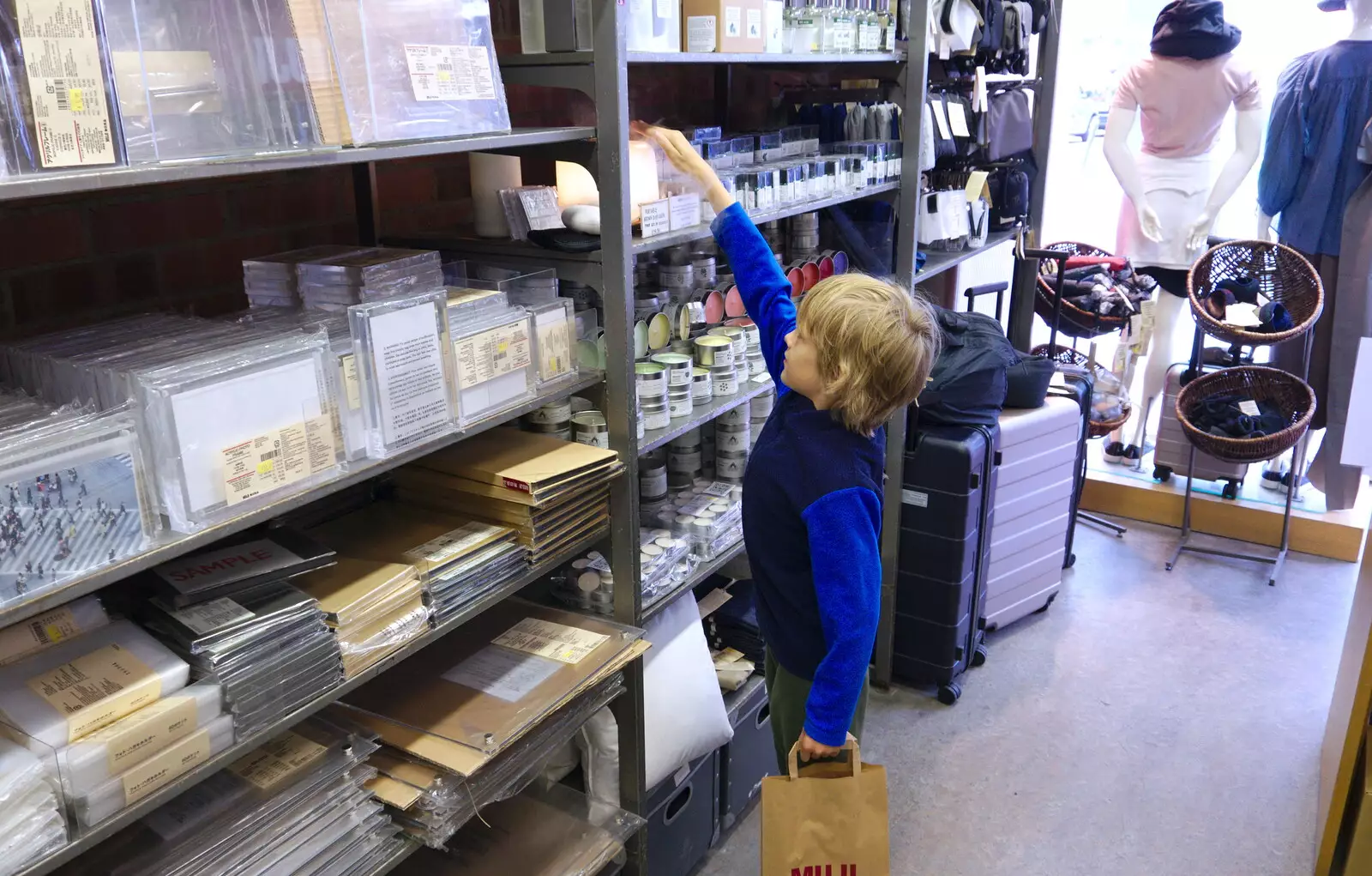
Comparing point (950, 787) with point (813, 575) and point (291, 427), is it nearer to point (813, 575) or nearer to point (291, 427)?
point (813, 575)

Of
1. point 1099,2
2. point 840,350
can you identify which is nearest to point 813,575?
point 840,350

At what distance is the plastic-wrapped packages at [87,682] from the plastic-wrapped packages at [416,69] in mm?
688

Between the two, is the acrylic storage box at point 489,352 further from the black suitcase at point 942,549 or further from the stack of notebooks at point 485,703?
the black suitcase at point 942,549

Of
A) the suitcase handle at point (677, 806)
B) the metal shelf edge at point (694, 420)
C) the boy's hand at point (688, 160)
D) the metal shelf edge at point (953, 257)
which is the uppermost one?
the boy's hand at point (688, 160)

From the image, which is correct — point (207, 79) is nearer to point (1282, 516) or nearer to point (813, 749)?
point (813, 749)

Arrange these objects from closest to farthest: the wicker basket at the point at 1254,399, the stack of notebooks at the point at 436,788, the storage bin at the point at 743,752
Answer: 1. the stack of notebooks at the point at 436,788
2. the storage bin at the point at 743,752
3. the wicker basket at the point at 1254,399

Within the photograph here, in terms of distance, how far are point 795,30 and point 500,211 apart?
0.83 metres

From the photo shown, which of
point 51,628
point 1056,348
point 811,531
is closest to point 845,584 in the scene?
point 811,531

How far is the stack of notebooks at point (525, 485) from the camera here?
1.67 meters

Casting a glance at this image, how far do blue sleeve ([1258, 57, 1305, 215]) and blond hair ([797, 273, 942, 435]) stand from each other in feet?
10.00

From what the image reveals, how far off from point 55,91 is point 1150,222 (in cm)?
405

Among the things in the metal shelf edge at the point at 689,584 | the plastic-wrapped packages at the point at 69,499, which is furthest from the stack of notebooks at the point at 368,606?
the metal shelf edge at the point at 689,584

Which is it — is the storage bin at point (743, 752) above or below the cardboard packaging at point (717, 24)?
below

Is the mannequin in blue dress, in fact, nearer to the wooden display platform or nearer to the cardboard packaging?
the wooden display platform
